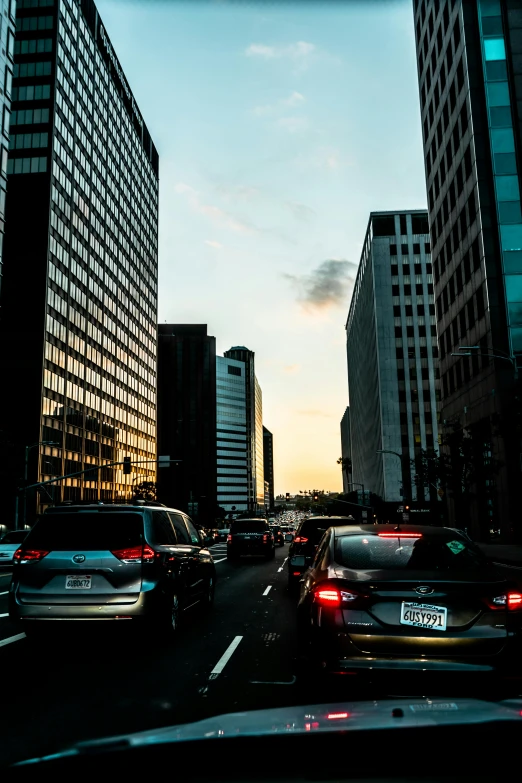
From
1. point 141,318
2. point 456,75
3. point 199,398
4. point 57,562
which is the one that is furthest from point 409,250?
point 57,562

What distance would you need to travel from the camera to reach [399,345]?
344 feet

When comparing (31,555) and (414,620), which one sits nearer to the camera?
(414,620)

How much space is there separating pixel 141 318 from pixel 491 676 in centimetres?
10471

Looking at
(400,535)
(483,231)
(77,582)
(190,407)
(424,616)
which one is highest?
(190,407)

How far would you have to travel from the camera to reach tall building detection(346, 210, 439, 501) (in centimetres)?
10069

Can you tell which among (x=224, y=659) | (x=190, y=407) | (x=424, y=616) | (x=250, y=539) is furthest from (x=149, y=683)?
(x=190, y=407)

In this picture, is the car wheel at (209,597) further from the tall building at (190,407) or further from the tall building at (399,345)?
the tall building at (190,407)

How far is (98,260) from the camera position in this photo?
274 feet

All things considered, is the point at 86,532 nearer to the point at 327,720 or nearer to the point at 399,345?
the point at 327,720

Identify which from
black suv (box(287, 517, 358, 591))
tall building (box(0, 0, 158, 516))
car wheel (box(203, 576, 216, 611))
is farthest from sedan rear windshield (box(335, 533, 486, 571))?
tall building (box(0, 0, 158, 516))

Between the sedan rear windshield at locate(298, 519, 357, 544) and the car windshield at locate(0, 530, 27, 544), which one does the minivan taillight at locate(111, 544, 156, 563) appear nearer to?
the sedan rear windshield at locate(298, 519, 357, 544)

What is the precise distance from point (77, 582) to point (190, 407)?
6134 inches

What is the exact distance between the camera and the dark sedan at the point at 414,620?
15.7 ft

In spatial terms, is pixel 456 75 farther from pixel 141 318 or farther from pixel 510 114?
pixel 141 318
